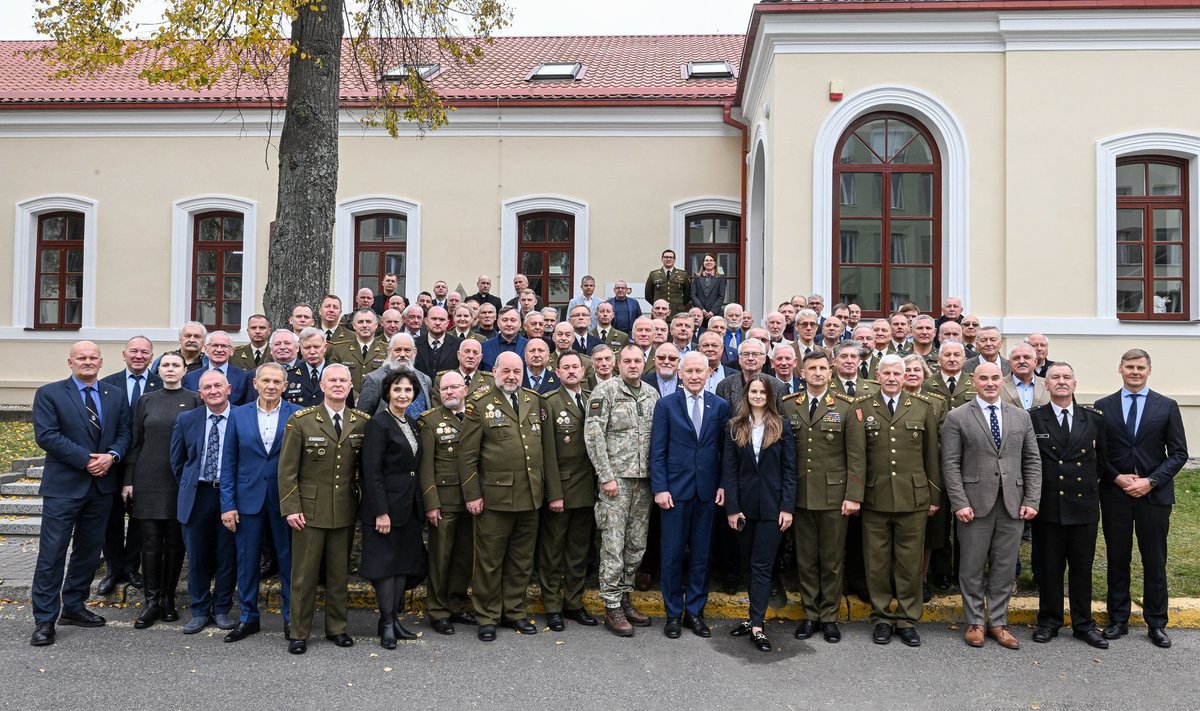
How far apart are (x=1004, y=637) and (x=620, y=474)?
266 cm

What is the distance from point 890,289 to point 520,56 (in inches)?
369

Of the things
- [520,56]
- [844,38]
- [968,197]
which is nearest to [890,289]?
[968,197]

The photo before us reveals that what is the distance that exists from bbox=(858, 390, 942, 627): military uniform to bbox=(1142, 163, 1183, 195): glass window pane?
7.41 metres

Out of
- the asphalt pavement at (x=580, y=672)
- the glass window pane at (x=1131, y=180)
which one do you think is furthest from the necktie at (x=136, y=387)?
the glass window pane at (x=1131, y=180)

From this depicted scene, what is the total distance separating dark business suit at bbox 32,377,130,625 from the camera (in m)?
5.55

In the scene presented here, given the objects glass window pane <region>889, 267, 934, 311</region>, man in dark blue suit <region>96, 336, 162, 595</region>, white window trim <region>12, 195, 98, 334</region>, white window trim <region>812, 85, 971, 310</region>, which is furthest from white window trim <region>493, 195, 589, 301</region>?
man in dark blue suit <region>96, 336, 162, 595</region>

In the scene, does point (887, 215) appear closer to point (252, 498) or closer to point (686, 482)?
point (686, 482)

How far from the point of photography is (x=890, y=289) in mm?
10766

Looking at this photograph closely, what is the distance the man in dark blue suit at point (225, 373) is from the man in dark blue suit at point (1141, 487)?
6.18 meters

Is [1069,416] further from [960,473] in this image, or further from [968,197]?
[968,197]

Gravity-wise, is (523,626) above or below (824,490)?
below

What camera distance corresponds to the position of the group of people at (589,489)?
551cm

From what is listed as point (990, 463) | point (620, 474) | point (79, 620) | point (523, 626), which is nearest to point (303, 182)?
point (79, 620)

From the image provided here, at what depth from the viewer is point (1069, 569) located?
562 centimetres
